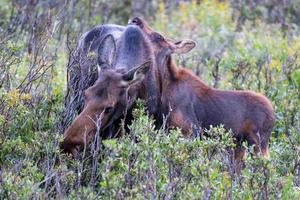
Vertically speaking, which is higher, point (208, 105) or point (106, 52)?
point (106, 52)

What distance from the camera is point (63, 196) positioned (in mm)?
6703

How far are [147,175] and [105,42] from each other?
2.53 metres

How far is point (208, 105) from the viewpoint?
9031 millimetres

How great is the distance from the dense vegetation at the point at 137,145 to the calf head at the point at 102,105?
0.49 ft

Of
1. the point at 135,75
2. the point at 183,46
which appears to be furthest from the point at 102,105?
the point at 183,46

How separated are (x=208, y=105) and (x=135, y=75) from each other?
1.12 metres

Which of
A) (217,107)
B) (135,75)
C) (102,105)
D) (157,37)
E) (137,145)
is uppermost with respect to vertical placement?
(157,37)

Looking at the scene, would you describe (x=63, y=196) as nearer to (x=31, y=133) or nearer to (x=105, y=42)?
(x=31, y=133)

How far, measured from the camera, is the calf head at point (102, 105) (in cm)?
751

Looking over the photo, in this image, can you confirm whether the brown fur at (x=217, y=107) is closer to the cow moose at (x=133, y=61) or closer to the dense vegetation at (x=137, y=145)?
the cow moose at (x=133, y=61)

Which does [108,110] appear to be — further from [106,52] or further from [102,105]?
[106,52]

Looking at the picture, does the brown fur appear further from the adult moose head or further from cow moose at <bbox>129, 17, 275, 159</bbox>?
the adult moose head

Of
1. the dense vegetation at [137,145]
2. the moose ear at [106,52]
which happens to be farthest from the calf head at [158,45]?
the dense vegetation at [137,145]

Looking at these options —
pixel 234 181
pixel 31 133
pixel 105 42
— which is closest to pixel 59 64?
pixel 105 42
